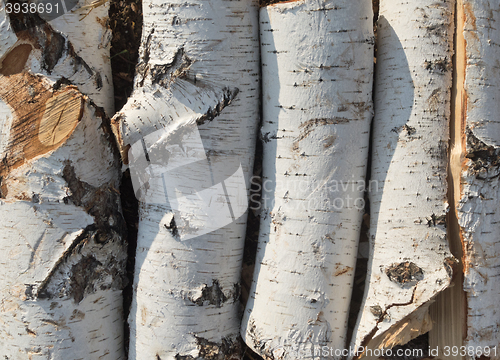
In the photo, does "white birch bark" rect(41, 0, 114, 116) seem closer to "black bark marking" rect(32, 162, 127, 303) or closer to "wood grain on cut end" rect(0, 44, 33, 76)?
"wood grain on cut end" rect(0, 44, 33, 76)

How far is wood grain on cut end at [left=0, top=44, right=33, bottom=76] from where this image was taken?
65.3 inches

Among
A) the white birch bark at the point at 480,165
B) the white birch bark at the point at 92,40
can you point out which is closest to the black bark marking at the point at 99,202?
the white birch bark at the point at 92,40

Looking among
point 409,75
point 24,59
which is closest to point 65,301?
point 24,59

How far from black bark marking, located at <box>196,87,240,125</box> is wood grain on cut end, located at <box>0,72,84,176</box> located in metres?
0.55

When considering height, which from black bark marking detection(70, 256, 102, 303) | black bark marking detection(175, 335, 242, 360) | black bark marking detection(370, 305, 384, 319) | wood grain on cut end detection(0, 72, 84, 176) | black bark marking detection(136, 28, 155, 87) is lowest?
black bark marking detection(175, 335, 242, 360)

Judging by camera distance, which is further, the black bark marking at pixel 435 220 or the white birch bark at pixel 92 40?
the white birch bark at pixel 92 40

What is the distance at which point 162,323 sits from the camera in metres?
1.71

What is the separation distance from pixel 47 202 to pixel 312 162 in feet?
4.05

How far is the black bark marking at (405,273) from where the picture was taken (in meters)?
1.62

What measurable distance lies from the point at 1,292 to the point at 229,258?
1.08 metres

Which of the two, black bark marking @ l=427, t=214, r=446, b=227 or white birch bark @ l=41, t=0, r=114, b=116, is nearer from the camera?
black bark marking @ l=427, t=214, r=446, b=227

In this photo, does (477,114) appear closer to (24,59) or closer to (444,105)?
(444,105)

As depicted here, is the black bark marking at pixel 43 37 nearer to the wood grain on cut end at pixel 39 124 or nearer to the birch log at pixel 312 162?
the wood grain on cut end at pixel 39 124

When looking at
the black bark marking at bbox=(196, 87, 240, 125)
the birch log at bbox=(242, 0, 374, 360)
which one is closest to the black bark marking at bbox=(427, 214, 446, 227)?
the birch log at bbox=(242, 0, 374, 360)
